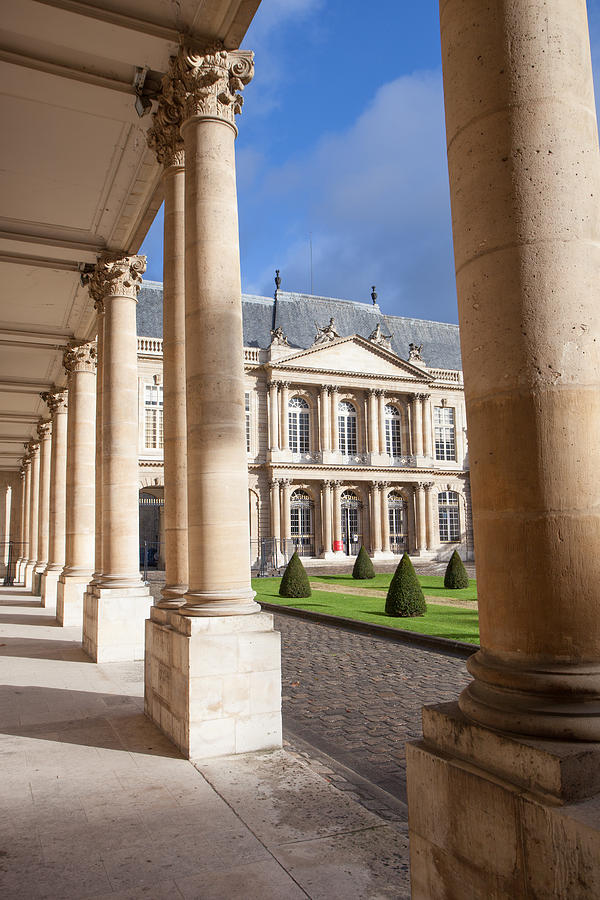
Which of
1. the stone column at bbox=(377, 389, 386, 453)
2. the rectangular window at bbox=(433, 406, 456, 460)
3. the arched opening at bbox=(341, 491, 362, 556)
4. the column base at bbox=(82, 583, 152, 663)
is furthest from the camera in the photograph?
the rectangular window at bbox=(433, 406, 456, 460)

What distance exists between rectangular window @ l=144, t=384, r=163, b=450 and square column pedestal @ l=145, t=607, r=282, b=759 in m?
33.8

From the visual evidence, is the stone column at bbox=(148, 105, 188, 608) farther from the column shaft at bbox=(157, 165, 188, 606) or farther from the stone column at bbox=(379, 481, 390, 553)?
the stone column at bbox=(379, 481, 390, 553)

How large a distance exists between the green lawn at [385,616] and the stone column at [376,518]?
22.6m

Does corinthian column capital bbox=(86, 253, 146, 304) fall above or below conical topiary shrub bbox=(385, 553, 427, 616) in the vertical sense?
above

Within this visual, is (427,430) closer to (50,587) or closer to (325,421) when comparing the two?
(325,421)

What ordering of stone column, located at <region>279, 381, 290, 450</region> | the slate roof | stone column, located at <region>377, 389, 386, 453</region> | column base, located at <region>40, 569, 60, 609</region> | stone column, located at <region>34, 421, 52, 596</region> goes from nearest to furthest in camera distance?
column base, located at <region>40, 569, 60, 609</region>
stone column, located at <region>34, 421, 52, 596</region>
the slate roof
stone column, located at <region>279, 381, 290, 450</region>
stone column, located at <region>377, 389, 386, 453</region>

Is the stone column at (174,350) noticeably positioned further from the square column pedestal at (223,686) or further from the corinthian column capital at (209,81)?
the square column pedestal at (223,686)

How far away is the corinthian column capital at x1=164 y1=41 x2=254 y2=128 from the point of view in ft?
19.7

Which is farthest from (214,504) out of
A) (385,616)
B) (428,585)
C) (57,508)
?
(428,585)

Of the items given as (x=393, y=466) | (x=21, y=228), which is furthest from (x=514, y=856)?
(x=393, y=466)

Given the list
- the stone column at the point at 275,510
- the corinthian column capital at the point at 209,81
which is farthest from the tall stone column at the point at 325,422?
the corinthian column capital at the point at 209,81

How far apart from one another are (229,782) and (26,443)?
82.2 ft

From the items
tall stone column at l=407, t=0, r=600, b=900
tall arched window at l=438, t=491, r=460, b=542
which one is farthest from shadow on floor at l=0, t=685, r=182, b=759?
tall arched window at l=438, t=491, r=460, b=542

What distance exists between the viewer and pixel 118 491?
9680 millimetres
